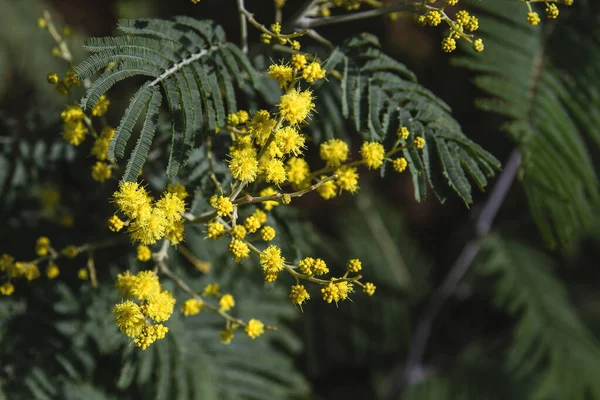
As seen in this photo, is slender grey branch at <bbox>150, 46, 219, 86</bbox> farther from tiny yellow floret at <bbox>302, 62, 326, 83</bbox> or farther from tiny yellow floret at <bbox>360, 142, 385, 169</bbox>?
tiny yellow floret at <bbox>360, 142, 385, 169</bbox>

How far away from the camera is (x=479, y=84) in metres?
2.49

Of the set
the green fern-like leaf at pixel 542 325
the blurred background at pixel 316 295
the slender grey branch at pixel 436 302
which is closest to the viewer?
the blurred background at pixel 316 295

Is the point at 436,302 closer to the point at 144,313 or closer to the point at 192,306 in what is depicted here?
the point at 192,306

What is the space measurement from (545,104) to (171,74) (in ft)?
5.53

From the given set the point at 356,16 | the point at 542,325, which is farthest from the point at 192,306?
the point at 542,325

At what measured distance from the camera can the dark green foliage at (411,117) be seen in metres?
1.85

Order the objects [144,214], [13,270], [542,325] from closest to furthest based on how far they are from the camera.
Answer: [144,214] → [13,270] → [542,325]

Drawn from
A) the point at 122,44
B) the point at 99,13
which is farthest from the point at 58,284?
the point at 99,13

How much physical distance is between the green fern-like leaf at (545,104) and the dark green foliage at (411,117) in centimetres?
46

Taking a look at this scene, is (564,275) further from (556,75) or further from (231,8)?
(231,8)

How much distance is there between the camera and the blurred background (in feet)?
7.88

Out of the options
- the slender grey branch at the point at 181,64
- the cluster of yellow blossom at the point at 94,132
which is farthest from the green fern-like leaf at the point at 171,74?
the cluster of yellow blossom at the point at 94,132

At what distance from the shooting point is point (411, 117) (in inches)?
75.9

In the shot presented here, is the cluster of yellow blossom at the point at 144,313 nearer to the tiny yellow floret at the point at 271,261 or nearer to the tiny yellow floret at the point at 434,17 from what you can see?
the tiny yellow floret at the point at 271,261
